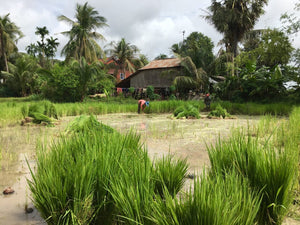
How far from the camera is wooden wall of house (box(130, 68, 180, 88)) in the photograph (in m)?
18.6

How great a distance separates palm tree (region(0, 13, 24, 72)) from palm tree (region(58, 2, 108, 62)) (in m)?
6.35

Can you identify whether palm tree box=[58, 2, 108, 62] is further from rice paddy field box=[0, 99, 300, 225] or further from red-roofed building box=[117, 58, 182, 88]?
rice paddy field box=[0, 99, 300, 225]

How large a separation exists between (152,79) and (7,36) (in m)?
13.9

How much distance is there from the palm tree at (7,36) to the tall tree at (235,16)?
18.2m

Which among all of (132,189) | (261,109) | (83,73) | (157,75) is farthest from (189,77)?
(132,189)

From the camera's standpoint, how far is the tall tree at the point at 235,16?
54.3 feet

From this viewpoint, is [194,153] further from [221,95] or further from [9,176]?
[221,95]

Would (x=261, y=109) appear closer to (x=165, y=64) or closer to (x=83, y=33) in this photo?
(x=165, y=64)

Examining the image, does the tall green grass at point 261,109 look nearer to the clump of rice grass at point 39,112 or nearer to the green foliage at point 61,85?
the clump of rice grass at point 39,112

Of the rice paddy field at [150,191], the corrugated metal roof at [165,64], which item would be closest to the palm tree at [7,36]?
the corrugated metal roof at [165,64]

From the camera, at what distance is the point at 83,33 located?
19.4 m

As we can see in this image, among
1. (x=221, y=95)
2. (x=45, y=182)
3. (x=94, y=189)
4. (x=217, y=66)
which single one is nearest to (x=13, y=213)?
(x=45, y=182)

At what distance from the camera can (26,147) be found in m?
3.73

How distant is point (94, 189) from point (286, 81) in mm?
11906
